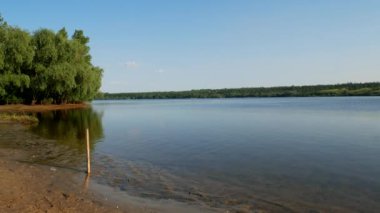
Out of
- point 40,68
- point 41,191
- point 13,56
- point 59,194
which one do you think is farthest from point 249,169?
point 40,68

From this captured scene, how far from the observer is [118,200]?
1091 centimetres

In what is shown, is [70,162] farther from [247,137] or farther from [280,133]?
[280,133]

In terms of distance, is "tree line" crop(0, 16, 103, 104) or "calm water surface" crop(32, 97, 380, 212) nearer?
"calm water surface" crop(32, 97, 380, 212)

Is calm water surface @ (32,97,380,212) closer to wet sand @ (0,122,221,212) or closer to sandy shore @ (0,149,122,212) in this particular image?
wet sand @ (0,122,221,212)

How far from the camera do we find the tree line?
5806 centimetres

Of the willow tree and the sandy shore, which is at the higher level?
the willow tree

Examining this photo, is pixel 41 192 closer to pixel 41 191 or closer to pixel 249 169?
pixel 41 191

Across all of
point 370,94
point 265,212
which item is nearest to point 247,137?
point 265,212

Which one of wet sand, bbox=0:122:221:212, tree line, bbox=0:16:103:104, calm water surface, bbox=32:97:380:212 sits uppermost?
tree line, bbox=0:16:103:104

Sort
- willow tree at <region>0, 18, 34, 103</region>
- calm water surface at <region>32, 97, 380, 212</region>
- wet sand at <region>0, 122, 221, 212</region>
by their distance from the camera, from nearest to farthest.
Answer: wet sand at <region>0, 122, 221, 212</region>, calm water surface at <region>32, 97, 380, 212</region>, willow tree at <region>0, 18, 34, 103</region>

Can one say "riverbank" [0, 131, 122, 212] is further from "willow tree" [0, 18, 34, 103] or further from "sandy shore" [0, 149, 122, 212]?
"willow tree" [0, 18, 34, 103]

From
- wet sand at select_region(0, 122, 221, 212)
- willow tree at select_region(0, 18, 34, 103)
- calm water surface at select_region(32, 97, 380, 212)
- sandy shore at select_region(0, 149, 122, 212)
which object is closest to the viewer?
sandy shore at select_region(0, 149, 122, 212)

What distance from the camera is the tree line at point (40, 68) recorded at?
5806cm

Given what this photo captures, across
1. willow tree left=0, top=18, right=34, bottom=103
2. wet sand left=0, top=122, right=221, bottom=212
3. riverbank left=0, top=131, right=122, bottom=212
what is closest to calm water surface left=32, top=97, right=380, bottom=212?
wet sand left=0, top=122, right=221, bottom=212
